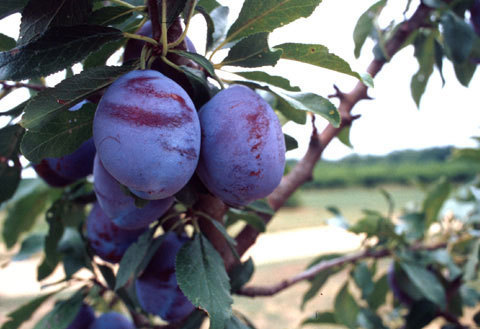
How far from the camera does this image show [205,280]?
0.44m

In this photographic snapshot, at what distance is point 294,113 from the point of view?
54 cm

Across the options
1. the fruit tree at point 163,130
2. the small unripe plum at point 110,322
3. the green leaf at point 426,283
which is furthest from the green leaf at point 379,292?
the small unripe plum at point 110,322

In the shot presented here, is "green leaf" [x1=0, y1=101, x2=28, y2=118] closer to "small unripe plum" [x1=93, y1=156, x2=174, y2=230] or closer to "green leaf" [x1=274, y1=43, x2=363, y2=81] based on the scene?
"small unripe plum" [x1=93, y1=156, x2=174, y2=230]

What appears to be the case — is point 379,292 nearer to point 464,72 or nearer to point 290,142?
point 464,72

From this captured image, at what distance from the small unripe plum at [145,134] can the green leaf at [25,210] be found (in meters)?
0.70

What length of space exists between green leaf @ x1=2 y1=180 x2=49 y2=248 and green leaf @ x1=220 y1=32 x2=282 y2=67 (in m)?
0.70

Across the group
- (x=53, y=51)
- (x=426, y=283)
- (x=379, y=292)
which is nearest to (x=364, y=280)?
(x=426, y=283)

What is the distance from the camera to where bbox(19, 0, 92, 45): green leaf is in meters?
0.36

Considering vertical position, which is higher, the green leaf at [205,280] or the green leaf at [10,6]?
the green leaf at [10,6]

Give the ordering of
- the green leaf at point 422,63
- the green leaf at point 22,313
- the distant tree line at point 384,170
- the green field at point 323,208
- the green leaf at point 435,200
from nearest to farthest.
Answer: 1. the green leaf at point 22,313
2. the green leaf at point 422,63
3. the green leaf at point 435,200
4. the green field at point 323,208
5. the distant tree line at point 384,170

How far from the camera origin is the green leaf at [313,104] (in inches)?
16.0

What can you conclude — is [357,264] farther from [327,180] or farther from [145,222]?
[327,180]

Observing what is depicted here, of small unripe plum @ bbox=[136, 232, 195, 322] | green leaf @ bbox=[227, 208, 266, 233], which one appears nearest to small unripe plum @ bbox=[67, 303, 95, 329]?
small unripe plum @ bbox=[136, 232, 195, 322]

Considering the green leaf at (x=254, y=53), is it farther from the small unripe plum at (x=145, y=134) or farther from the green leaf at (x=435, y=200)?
the green leaf at (x=435, y=200)
